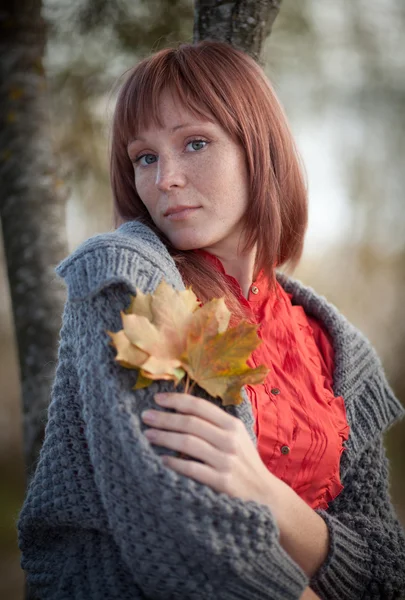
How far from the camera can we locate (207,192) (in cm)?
138

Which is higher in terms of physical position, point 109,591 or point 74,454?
point 74,454

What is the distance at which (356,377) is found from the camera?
5.51ft

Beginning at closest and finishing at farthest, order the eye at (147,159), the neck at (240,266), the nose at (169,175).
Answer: the nose at (169,175), the eye at (147,159), the neck at (240,266)

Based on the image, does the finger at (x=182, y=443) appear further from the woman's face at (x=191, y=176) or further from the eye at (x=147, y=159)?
the eye at (x=147, y=159)

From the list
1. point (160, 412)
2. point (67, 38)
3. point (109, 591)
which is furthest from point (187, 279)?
point (67, 38)

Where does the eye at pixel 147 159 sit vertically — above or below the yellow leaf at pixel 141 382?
above

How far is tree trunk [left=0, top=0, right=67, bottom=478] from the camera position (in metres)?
1.89

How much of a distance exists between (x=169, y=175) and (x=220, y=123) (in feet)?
0.62

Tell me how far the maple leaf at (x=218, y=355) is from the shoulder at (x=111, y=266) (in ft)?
0.57

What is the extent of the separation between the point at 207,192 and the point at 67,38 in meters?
1.42

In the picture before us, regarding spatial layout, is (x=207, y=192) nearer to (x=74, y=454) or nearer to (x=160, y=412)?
(x=160, y=412)

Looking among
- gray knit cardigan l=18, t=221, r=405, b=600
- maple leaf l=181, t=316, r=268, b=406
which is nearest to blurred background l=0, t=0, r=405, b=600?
gray knit cardigan l=18, t=221, r=405, b=600

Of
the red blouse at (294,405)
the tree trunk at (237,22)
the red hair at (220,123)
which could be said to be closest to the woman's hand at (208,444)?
the red blouse at (294,405)

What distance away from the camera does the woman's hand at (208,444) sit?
105 centimetres
